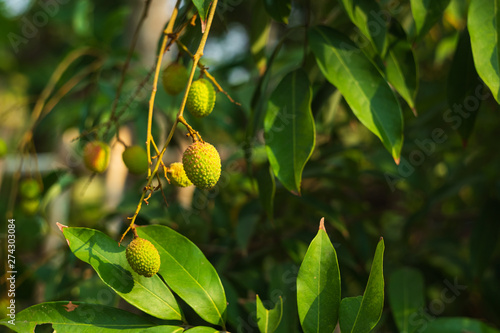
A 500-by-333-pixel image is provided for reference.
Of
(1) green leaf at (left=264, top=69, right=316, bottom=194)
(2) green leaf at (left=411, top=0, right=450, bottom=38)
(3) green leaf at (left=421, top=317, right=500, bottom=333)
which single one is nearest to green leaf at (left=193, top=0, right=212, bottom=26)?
(1) green leaf at (left=264, top=69, right=316, bottom=194)

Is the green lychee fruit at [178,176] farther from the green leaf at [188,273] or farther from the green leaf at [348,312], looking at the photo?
the green leaf at [348,312]

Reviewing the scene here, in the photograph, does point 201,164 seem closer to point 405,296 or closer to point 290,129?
point 290,129

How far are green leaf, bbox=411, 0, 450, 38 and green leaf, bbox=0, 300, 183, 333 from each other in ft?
1.86

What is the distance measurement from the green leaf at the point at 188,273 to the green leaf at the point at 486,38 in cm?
47

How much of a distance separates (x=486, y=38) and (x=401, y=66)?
0.48 ft

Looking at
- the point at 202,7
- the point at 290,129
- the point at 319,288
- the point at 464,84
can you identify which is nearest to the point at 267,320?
the point at 319,288

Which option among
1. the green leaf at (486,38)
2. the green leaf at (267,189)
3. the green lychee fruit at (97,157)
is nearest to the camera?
the green leaf at (486,38)

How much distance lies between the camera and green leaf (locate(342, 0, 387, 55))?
2.44 ft

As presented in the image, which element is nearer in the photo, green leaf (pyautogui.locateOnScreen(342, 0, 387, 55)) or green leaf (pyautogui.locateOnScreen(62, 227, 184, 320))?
green leaf (pyautogui.locateOnScreen(62, 227, 184, 320))

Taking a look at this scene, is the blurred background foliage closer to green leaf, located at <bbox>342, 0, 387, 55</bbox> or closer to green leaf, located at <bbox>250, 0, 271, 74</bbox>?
green leaf, located at <bbox>250, 0, 271, 74</bbox>

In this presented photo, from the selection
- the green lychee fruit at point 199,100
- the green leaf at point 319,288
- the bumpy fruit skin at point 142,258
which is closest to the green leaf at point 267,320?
the green leaf at point 319,288

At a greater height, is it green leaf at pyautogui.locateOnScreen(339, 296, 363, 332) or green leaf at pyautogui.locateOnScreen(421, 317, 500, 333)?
green leaf at pyautogui.locateOnScreen(339, 296, 363, 332)

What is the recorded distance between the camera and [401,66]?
2.62ft

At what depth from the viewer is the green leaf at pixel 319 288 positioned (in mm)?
603
